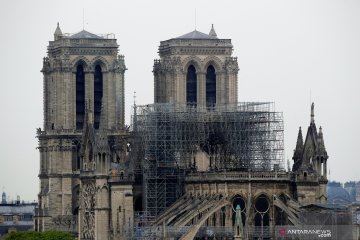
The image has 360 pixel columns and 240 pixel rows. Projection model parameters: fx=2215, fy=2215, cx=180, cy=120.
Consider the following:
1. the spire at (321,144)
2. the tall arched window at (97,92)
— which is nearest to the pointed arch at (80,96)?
the tall arched window at (97,92)

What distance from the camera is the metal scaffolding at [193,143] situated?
531 ft

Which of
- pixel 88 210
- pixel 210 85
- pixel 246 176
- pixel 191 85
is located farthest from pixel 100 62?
pixel 246 176

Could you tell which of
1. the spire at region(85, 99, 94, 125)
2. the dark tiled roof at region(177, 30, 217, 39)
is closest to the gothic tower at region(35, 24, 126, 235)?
the spire at region(85, 99, 94, 125)

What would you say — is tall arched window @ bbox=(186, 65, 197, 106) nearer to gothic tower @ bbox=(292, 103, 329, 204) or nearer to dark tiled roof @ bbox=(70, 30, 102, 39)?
dark tiled roof @ bbox=(70, 30, 102, 39)

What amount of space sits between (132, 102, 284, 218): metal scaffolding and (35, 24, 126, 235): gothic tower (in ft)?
44.3

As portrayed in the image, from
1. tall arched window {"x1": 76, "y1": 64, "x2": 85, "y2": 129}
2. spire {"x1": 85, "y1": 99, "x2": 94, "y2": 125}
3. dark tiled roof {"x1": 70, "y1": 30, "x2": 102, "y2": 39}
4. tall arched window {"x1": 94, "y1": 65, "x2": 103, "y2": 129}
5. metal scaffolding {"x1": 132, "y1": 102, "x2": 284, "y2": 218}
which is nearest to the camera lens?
metal scaffolding {"x1": 132, "y1": 102, "x2": 284, "y2": 218}

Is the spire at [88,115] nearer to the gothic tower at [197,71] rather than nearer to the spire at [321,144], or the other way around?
the gothic tower at [197,71]

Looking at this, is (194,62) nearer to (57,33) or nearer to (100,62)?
(100,62)

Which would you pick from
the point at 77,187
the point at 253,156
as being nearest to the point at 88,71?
the point at 77,187

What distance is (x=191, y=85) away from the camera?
173250 millimetres

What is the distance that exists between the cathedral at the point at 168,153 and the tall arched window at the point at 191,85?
0.35 feet

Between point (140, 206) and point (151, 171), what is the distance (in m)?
4.01

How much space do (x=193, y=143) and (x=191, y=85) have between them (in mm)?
11395

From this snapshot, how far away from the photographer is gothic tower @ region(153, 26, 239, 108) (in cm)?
17138
